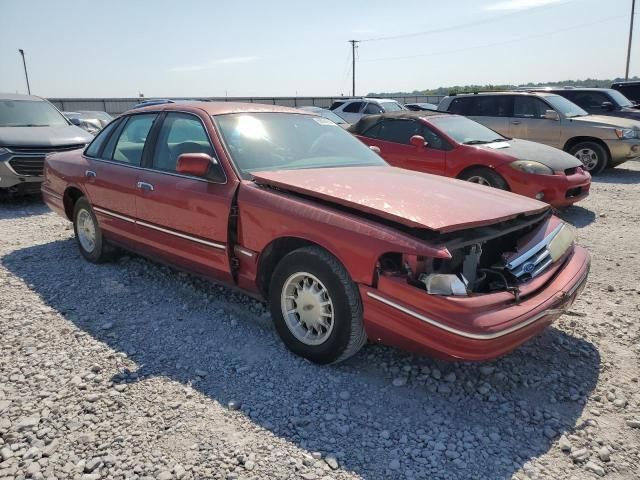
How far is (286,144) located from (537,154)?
4.49 meters

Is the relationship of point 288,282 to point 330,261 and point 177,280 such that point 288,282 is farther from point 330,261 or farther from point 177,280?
point 177,280

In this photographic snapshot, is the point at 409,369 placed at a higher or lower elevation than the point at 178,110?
lower

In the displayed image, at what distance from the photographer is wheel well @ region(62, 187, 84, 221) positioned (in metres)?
5.20

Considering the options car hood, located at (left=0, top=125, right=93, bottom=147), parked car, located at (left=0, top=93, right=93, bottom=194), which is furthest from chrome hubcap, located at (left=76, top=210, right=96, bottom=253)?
car hood, located at (left=0, top=125, right=93, bottom=147)

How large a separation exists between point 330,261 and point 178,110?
216 centimetres

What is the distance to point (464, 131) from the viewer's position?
7.59 metres

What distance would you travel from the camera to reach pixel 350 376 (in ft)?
9.94

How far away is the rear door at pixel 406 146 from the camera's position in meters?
7.35

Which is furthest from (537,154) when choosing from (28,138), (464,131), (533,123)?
(28,138)

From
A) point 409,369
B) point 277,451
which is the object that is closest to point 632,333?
point 409,369

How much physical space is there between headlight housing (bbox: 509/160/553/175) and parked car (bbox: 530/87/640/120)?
6.35 metres

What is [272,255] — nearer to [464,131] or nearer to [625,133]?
[464,131]

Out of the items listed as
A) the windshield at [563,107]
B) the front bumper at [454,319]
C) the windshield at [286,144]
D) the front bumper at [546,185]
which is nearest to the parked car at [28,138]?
the windshield at [286,144]

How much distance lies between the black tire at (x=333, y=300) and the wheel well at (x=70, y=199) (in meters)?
3.13
